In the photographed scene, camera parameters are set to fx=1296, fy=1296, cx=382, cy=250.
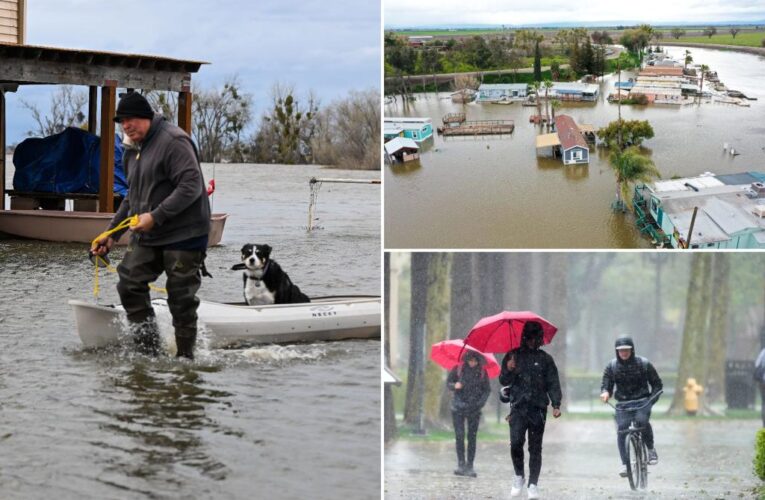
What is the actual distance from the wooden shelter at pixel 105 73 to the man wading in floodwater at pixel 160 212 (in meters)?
9.61

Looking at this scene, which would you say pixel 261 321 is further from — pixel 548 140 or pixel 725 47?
pixel 725 47

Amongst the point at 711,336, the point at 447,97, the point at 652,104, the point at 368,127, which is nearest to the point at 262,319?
the point at 447,97

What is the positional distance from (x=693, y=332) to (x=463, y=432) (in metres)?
1.82

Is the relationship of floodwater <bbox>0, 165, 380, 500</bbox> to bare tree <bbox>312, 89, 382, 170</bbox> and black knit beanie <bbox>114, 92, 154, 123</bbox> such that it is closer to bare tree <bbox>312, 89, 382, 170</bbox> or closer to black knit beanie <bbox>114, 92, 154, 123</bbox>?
black knit beanie <bbox>114, 92, 154, 123</bbox>

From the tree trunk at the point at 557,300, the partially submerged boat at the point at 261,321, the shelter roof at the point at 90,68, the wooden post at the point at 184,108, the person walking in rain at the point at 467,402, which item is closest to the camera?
the person walking in rain at the point at 467,402

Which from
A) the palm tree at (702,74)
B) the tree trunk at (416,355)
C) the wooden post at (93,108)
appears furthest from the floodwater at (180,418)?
the wooden post at (93,108)

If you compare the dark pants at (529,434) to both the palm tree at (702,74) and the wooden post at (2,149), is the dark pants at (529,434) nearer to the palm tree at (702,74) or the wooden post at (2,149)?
the palm tree at (702,74)

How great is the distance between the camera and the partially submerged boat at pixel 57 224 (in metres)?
17.0

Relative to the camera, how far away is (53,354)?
8484mm

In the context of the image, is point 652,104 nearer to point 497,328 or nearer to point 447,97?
point 447,97

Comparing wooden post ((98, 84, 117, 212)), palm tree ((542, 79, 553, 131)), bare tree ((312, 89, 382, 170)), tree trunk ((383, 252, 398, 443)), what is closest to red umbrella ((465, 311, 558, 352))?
tree trunk ((383, 252, 398, 443))

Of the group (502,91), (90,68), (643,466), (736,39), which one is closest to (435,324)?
(643,466)

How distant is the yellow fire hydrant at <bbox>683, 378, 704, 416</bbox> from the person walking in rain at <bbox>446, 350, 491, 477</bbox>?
5.27ft

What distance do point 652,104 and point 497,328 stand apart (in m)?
4.44
